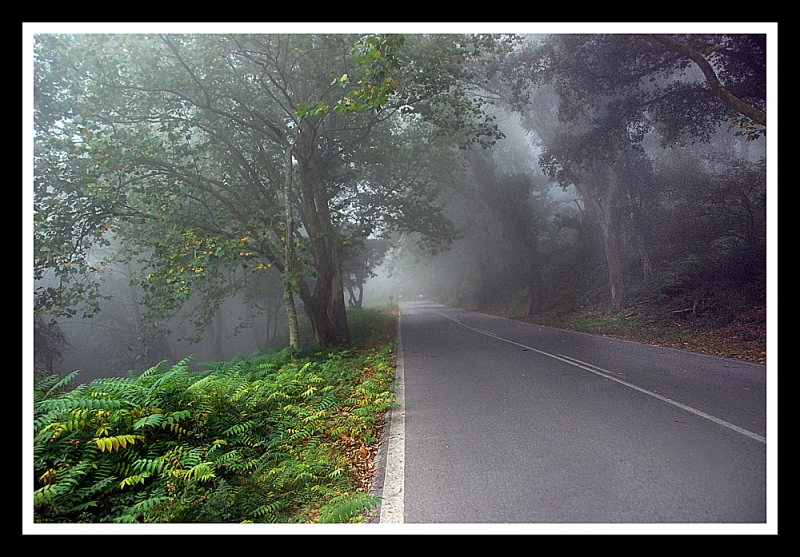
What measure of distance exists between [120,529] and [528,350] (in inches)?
381

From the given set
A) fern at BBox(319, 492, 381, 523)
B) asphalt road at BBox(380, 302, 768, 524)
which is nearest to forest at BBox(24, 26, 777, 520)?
fern at BBox(319, 492, 381, 523)

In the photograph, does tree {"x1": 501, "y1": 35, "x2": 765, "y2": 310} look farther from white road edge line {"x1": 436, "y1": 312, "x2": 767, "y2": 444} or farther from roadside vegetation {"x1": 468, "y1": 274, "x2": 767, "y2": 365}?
white road edge line {"x1": 436, "y1": 312, "x2": 767, "y2": 444}

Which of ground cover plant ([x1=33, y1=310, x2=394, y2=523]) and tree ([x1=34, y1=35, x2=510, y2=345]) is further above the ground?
tree ([x1=34, y1=35, x2=510, y2=345])

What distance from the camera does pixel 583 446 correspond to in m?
4.43

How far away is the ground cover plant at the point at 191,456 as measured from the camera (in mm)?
3504

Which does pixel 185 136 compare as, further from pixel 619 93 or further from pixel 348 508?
pixel 619 93

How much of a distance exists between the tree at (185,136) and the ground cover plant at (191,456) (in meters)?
4.59

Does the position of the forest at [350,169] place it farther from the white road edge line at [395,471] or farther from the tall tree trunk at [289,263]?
the white road edge line at [395,471]

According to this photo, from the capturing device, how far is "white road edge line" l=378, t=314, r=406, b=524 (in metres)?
3.39

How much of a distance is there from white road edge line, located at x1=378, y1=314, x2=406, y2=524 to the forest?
4.99ft

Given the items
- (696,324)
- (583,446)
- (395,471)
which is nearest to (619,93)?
(696,324)

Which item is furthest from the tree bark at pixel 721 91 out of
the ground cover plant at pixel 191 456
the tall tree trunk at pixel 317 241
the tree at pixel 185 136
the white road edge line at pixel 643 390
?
the ground cover plant at pixel 191 456

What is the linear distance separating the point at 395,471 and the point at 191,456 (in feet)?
5.96
